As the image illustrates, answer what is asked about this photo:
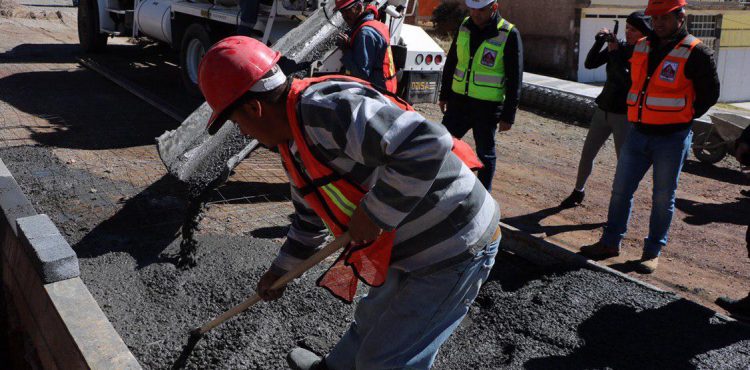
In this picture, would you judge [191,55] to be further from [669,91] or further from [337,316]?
[669,91]

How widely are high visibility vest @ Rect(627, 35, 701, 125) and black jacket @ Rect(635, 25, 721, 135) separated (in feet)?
0.09

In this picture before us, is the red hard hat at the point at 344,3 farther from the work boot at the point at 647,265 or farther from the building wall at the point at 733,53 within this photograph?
the building wall at the point at 733,53

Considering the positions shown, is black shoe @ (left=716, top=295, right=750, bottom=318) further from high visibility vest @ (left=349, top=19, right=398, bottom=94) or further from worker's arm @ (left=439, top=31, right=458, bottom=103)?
high visibility vest @ (left=349, top=19, right=398, bottom=94)

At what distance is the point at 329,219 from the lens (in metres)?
2.37

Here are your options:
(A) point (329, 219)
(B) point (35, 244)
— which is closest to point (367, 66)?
(B) point (35, 244)

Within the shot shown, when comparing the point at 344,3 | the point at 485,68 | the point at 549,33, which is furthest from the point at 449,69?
the point at 549,33

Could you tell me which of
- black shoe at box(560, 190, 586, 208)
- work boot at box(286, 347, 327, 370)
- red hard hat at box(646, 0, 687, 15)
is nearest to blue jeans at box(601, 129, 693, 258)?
red hard hat at box(646, 0, 687, 15)

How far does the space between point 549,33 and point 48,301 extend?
41.8ft

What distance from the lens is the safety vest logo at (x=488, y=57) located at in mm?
5145

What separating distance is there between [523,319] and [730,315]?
53.4 inches

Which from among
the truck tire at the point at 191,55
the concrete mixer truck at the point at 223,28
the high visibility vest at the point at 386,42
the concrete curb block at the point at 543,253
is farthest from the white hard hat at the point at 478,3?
the truck tire at the point at 191,55

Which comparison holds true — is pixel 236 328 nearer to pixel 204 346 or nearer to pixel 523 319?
pixel 204 346

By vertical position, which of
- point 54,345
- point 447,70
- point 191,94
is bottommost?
point 54,345

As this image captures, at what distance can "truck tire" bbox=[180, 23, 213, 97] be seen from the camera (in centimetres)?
865
